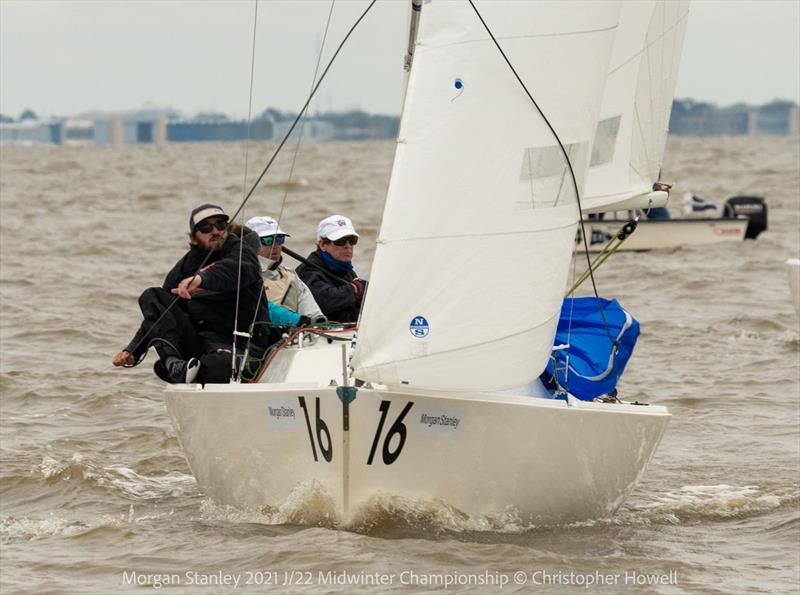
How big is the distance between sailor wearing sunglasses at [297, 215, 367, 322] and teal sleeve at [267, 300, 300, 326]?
29 centimetres

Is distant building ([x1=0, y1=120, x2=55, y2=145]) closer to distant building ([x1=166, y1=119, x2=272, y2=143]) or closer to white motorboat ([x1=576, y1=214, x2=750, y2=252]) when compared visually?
distant building ([x1=166, y1=119, x2=272, y2=143])

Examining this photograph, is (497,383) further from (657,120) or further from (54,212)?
(54,212)

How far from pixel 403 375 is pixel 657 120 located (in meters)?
3.25

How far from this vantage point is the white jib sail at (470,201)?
5.92 metres

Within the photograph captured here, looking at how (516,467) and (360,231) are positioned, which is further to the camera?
(360,231)

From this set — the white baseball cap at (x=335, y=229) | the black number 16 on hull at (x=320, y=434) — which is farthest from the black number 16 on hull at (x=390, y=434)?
the white baseball cap at (x=335, y=229)

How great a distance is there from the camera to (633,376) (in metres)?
11.6

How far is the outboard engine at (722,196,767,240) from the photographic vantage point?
22828 millimetres

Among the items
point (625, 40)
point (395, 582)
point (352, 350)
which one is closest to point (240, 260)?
point (352, 350)

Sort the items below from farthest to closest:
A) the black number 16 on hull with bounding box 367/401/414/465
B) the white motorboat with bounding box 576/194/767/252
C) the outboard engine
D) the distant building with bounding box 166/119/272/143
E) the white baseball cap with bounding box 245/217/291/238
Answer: the distant building with bounding box 166/119/272/143
the outboard engine
the white motorboat with bounding box 576/194/767/252
the white baseball cap with bounding box 245/217/291/238
the black number 16 on hull with bounding box 367/401/414/465

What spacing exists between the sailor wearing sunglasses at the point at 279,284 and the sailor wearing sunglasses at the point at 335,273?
0.09 metres

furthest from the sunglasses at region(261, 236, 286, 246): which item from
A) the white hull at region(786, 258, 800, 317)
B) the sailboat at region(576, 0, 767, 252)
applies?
the white hull at region(786, 258, 800, 317)

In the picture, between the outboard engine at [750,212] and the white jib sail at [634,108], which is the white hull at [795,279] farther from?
the outboard engine at [750,212]

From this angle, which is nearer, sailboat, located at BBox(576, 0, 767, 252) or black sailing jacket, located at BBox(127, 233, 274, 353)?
black sailing jacket, located at BBox(127, 233, 274, 353)
